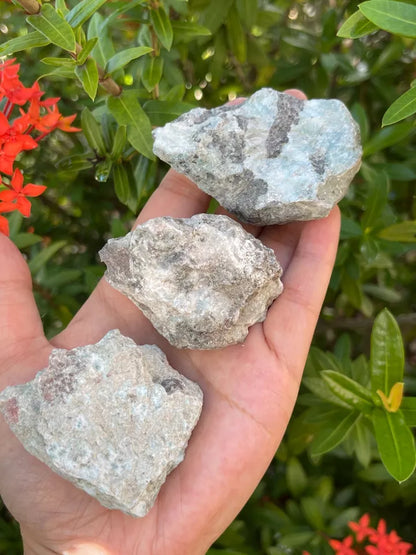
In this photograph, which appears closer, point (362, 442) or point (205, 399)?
point (205, 399)

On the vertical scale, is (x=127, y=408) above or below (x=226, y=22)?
below

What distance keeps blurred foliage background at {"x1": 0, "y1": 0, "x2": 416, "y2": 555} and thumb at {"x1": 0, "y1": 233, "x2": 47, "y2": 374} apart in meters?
0.26

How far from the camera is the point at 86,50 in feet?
4.60

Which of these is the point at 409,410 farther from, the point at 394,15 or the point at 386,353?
the point at 394,15

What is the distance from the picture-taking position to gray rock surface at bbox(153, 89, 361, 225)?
161cm

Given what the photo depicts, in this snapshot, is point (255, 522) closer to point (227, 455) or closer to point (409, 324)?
point (227, 455)

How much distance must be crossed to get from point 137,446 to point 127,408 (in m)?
0.10

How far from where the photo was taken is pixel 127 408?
150cm

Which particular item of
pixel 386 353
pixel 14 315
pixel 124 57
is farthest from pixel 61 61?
pixel 386 353

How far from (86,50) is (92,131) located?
1.34 ft

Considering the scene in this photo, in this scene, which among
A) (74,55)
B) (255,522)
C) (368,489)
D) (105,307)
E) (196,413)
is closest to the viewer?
(74,55)

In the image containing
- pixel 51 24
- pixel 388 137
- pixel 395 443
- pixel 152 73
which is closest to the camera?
pixel 51 24

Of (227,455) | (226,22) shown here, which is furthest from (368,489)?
(226,22)

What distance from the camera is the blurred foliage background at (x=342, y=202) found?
6.17 ft
